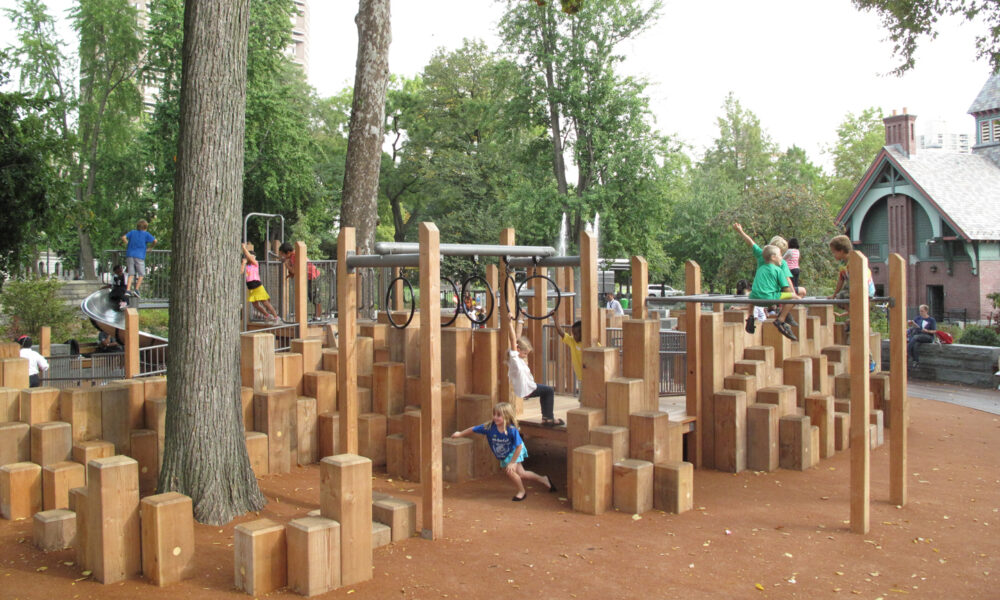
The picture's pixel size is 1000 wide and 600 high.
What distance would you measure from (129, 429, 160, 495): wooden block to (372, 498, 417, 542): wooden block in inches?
108

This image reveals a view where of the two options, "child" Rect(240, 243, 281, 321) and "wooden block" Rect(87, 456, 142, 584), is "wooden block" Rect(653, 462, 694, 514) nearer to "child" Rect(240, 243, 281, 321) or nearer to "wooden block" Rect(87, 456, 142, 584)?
"wooden block" Rect(87, 456, 142, 584)

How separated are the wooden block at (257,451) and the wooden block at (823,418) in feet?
20.9

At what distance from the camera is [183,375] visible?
664 centimetres

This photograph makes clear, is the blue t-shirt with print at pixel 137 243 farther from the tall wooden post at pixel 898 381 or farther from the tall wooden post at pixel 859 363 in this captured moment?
the tall wooden post at pixel 898 381

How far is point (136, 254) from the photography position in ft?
49.1

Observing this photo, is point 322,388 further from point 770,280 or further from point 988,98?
point 988,98

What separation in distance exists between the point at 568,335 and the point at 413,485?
2.40m

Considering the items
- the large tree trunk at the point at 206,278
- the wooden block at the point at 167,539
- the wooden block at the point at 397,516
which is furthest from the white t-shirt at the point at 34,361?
Answer: the wooden block at the point at 397,516

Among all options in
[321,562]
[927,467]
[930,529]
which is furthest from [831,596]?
[927,467]

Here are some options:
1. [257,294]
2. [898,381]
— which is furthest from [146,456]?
[898,381]

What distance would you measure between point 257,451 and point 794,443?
5953 millimetres

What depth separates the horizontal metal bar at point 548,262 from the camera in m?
8.44

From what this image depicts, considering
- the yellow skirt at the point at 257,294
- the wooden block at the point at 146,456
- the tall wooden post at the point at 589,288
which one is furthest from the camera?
the yellow skirt at the point at 257,294

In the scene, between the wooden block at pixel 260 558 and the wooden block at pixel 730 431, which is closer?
the wooden block at pixel 260 558
